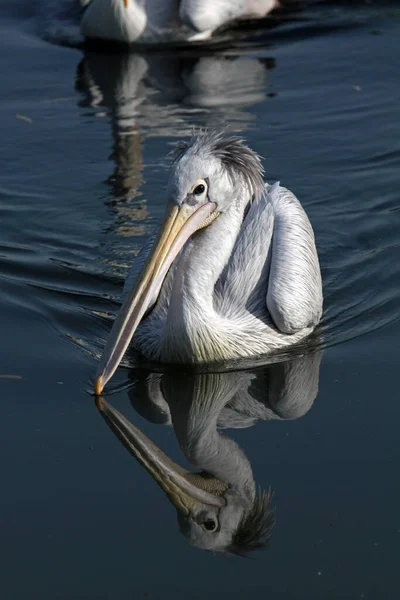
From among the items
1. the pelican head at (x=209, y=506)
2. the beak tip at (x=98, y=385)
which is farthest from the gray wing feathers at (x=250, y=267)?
the pelican head at (x=209, y=506)

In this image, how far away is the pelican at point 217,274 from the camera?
193 inches

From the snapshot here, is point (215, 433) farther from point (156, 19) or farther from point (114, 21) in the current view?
point (156, 19)

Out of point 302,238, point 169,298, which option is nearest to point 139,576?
point 169,298

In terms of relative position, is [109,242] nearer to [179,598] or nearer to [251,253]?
[251,253]

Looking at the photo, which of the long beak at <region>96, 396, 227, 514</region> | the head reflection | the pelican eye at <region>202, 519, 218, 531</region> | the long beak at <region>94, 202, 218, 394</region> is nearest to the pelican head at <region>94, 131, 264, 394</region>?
the long beak at <region>94, 202, 218, 394</region>

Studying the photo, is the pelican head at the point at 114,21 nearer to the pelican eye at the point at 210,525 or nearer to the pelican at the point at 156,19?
the pelican at the point at 156,19

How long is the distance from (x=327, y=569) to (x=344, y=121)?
16.7 ft

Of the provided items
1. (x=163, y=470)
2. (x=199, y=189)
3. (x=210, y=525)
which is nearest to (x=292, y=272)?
(x=199, y=189)

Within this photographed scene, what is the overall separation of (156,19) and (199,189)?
5397 mm

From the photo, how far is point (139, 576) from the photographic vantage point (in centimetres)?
370

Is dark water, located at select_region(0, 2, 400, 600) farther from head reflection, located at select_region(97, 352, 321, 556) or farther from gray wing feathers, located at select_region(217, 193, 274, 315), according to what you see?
gray wing feathers, located at select_region(217, 193, 274, 315)

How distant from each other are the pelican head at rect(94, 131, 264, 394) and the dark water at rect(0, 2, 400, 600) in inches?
12.7

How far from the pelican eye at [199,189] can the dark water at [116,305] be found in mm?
829

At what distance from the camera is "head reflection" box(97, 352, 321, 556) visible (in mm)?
4027
